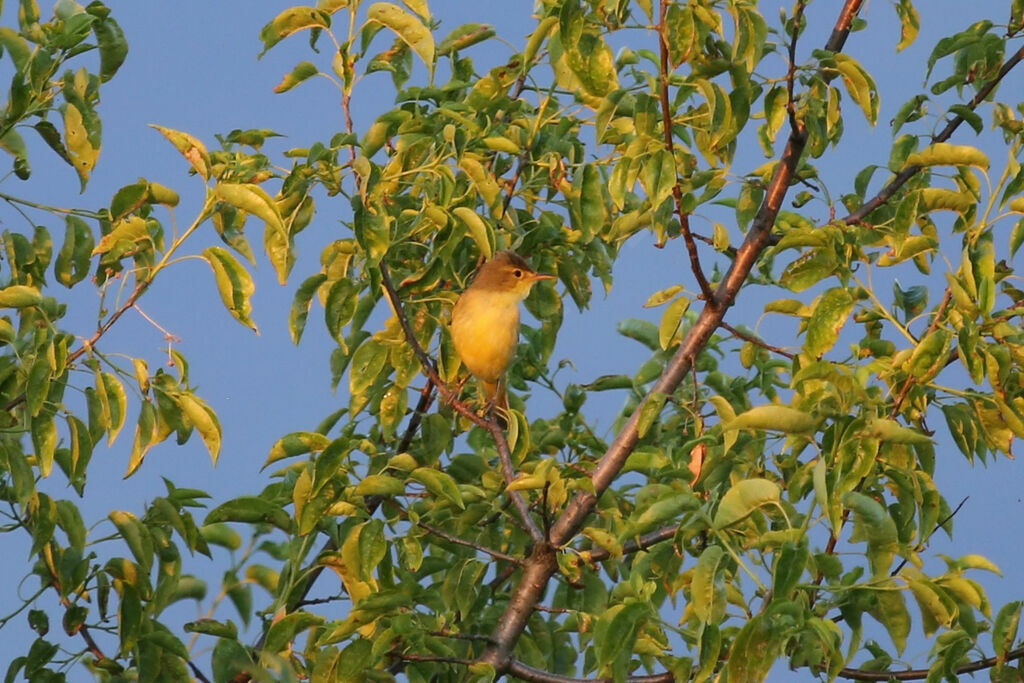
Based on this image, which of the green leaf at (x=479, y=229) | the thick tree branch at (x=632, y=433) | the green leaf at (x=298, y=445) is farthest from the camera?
the thick tree branch at (x=632, y=433)

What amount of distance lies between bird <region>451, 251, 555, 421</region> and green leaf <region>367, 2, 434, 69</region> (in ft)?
4.75

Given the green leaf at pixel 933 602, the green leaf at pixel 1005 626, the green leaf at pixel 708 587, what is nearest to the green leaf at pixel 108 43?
the green leaf at pixel 708 587

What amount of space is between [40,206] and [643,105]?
2048 mm

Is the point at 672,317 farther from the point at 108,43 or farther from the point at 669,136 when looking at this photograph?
the point at 108,43

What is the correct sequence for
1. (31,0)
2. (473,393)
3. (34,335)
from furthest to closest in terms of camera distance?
(473,393)
(31,0)
(34,335)

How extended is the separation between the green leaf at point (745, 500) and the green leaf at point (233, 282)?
151 cm

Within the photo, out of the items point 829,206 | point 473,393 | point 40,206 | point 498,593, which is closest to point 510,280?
point 473,393

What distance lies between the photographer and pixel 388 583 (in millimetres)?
4383

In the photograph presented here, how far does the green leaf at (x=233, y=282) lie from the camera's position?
4.00 metres

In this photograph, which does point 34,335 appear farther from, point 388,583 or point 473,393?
point 473,393

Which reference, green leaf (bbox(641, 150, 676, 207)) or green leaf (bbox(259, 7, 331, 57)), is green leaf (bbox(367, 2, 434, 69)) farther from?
green leaf (bbox(641, 150, 676, 207))

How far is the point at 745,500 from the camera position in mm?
3422

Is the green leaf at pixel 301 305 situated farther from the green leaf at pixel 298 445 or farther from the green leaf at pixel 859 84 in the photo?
the green leaf at pixel 859 84

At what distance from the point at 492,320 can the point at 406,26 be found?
6.36ft
